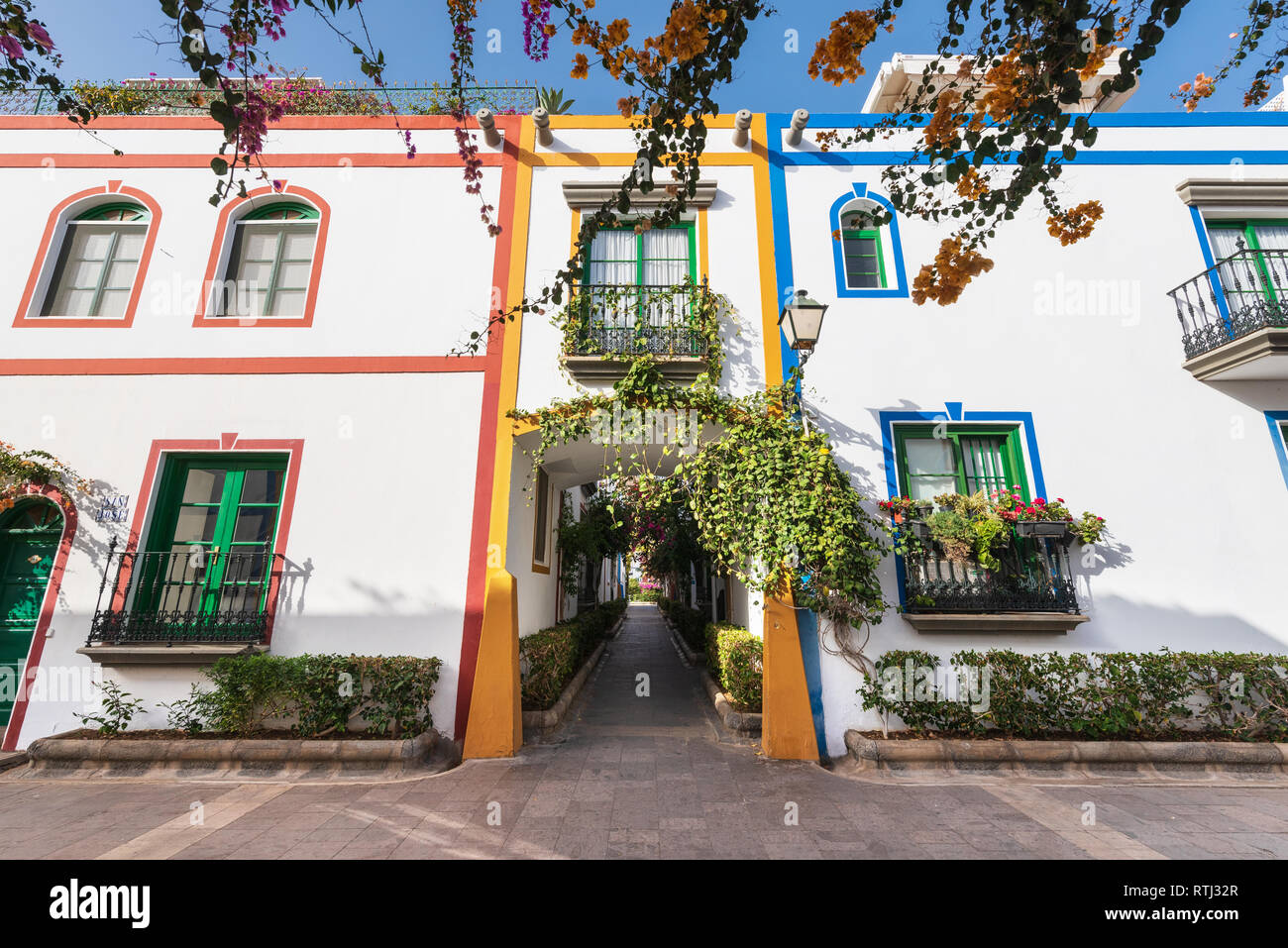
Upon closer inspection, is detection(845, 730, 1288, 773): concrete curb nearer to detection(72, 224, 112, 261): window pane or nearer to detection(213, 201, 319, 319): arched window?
detection(213, 201, 319, 319): arched window

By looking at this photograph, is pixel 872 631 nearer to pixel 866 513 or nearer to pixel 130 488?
pixel 866 513

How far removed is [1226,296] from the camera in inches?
243

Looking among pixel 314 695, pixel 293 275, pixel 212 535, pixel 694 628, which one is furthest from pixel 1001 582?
pixel 293 275

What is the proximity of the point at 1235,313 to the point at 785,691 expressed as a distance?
6395 millimetres

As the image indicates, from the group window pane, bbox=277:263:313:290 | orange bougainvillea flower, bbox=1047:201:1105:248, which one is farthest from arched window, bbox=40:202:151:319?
orange bougainvillea flower, bbox=1047:201:1105:248

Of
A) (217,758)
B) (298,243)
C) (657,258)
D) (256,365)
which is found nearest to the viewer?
(217,758)

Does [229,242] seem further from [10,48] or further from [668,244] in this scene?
[668,244]

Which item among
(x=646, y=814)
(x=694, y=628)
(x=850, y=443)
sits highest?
(x=850, y=443)

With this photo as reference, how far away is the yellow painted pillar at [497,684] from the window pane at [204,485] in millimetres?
3244

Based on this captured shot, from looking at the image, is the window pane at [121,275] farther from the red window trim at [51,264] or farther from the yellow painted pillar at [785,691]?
the yellow painted pillar at [785,691]

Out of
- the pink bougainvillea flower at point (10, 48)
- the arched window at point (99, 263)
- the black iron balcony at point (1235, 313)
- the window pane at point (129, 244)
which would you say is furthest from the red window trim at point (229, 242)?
the black iron balcony at point (1235, 313)

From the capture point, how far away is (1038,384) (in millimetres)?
6055

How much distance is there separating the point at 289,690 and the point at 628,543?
6.87m
